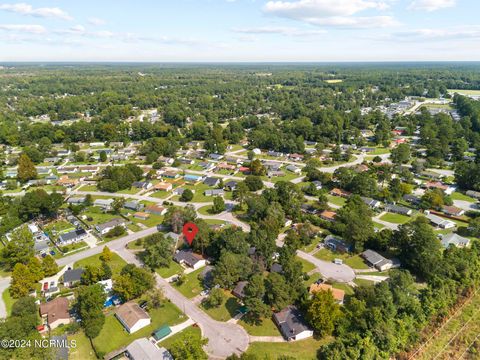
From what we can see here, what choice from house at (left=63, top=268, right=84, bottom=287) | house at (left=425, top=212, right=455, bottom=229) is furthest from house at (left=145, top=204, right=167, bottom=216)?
A: house at (left=425, top=212, right=455, bottom=229)

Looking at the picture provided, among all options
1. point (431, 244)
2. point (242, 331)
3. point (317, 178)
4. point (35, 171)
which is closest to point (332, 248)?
point (431, 244)

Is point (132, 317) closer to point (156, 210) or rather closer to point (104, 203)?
point (156, 210)

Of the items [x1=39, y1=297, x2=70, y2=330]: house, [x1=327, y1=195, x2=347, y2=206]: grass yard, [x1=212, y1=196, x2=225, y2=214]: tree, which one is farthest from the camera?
[x1=327, y1=195, x2=347, y2=206]: grass yard

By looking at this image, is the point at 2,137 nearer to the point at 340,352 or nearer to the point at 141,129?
the point at 141,129

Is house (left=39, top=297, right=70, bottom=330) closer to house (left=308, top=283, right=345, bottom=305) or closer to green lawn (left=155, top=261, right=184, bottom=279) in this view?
green lawn (left=155, top=261, right=184, bottom=279)

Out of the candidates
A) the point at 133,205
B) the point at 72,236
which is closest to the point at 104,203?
the point at 133,205

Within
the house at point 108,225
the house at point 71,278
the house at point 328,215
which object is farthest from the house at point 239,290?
the house at point 108,225
